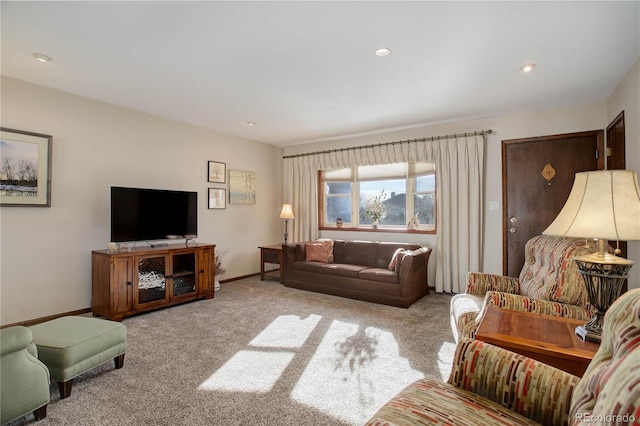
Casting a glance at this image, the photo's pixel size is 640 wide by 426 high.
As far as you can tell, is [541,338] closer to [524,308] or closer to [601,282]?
[601,282]

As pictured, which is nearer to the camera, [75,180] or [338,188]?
[75,180]

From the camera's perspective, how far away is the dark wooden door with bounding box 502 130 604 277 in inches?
150

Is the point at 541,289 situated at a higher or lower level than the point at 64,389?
higher

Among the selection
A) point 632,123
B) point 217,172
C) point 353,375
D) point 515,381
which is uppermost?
point 632,123

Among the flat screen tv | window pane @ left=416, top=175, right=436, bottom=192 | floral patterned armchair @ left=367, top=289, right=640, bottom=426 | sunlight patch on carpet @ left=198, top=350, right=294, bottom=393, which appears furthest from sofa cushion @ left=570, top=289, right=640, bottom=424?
the flat screen tv

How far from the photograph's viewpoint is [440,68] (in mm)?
2896

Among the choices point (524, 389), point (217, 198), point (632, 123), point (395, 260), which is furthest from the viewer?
point (217, 198)

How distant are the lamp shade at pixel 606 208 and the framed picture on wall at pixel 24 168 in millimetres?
4449

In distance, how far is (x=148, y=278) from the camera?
3.73 meters

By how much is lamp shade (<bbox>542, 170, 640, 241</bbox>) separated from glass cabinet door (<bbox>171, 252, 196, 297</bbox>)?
386cm

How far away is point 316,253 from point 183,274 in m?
1.93

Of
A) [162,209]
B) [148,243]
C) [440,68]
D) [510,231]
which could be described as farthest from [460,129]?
[148,243]

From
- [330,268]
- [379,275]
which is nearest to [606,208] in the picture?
[379,275]

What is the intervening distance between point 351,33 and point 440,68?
102cm
